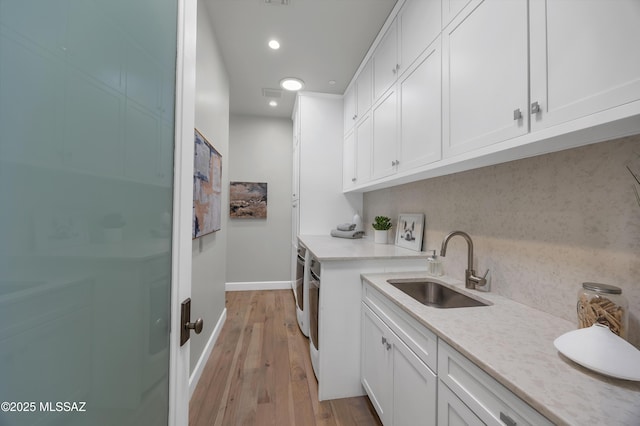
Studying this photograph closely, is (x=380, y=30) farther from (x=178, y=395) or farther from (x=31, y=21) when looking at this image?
(x=178, y=395)

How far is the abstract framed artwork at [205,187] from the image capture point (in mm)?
1724

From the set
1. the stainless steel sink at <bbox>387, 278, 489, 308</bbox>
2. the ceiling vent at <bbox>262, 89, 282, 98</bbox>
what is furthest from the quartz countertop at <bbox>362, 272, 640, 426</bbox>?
the ceiling vent at <bbox>262, 89, 282, 98</bbox>

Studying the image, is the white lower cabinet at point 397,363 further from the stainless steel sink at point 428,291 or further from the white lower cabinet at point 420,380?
the stainless steel sink at point 428,291

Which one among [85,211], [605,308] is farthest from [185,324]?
[605,308]

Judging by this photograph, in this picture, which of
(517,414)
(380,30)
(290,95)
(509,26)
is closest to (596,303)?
(517,414)

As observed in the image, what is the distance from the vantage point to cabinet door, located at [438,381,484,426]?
79 cm

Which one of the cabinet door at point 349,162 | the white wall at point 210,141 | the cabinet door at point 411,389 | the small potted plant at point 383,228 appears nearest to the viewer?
the cabinet door at point 411,389

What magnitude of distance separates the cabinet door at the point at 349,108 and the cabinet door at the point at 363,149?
25cm

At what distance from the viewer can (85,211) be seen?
16.8 inches

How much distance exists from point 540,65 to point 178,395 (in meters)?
1.55

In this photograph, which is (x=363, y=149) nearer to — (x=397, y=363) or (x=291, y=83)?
(x=291, y=83)

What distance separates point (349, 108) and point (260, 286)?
3027 mm

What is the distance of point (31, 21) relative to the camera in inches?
13.2

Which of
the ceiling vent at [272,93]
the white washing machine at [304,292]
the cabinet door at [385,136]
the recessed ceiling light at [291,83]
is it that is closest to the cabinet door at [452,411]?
the cabinet door at [385,136]
